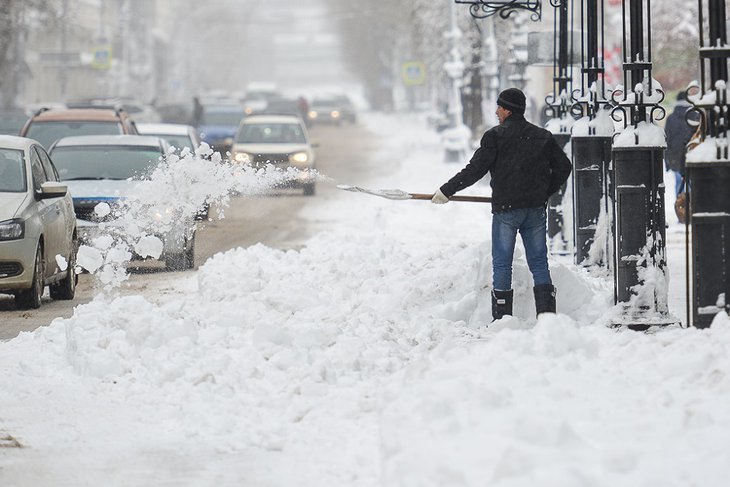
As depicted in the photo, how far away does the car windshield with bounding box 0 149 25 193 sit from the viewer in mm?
14656

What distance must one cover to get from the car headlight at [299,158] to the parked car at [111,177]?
492 inches

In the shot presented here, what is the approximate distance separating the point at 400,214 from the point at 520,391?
1867cm

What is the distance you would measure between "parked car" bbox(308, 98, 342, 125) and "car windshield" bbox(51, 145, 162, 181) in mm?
65429

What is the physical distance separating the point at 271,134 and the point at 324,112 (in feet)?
172

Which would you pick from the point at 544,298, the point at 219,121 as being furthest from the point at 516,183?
the point at 219,121

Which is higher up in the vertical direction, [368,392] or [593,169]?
[593,169]

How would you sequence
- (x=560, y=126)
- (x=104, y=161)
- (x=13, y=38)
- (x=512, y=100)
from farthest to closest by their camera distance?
(x=13, y=38) < (x=104, y=161) < (x=560, y=126) < (x=512, y=100)

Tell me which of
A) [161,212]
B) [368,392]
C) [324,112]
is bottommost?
[368,392]

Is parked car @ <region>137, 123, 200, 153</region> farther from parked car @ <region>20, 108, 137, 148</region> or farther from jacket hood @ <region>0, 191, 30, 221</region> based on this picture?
jacket hood @ <region>0, 191, 30, 221</region>

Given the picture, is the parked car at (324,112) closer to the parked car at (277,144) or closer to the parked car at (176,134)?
the parked car at (277,144)

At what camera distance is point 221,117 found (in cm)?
4900

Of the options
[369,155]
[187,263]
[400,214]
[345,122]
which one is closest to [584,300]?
[187,263]

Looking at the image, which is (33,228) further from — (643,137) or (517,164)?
(643,137)

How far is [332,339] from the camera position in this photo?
33.0 ft
